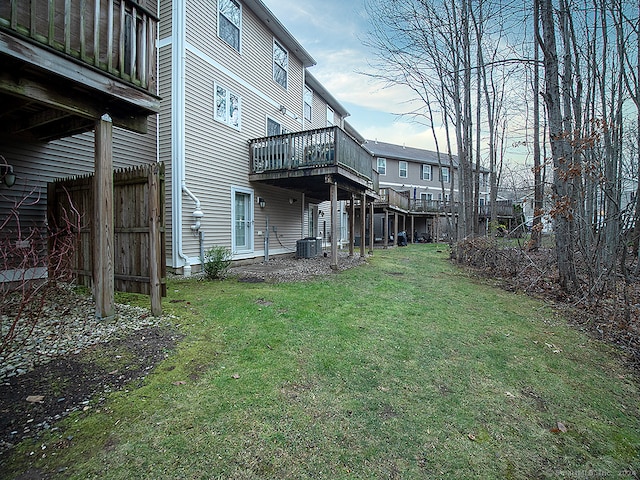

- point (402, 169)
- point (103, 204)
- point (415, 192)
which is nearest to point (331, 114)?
point (402, 169)

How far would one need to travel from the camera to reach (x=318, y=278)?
7.86m

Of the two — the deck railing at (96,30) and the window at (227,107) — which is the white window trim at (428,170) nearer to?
the window at (227,107)

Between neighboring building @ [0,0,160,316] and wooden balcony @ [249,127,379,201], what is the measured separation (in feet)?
17.6

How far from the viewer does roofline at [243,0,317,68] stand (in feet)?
31.9

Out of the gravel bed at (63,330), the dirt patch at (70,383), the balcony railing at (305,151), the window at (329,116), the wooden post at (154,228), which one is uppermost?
the window at (329,116)

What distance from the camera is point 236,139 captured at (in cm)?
972

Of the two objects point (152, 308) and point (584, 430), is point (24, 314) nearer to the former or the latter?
point (152, 308)

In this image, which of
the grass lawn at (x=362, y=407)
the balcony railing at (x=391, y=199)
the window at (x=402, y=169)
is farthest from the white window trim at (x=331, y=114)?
the grass lawn at (x=362, y=407)

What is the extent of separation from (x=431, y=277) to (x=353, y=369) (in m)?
6.25

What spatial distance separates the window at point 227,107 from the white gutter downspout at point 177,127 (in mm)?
1215

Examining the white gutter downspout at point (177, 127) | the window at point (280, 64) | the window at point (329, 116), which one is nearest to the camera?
the white gutter downspout at point (177, 127)

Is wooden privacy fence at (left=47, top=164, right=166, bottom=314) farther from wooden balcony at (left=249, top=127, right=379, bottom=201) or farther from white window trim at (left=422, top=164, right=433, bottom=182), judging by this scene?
white window trim at (left=422, top=164, right=433, bottom=182)

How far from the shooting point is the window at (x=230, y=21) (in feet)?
29.4

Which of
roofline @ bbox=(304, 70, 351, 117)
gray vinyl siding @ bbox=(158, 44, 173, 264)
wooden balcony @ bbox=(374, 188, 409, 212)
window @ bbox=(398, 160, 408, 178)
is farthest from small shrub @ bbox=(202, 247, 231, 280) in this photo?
window @ bbox=(398, 160, 408, 178)
